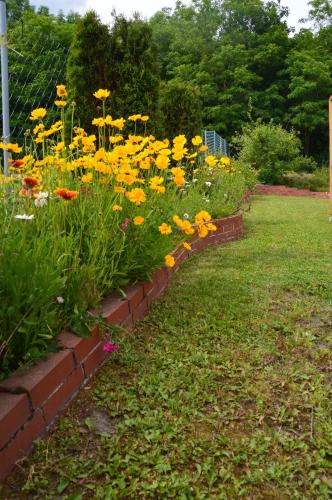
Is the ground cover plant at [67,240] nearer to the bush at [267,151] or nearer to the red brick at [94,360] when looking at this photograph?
the red brick at [94,360]

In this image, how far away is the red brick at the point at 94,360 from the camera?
6.06 ft

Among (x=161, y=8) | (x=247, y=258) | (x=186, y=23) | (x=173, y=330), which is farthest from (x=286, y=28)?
(x=173, y=330)

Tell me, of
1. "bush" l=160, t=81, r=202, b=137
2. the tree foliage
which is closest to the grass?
"bush" l=160, t=81, r=202, b=137

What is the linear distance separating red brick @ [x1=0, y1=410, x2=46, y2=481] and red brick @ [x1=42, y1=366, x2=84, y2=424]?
42 millimetres

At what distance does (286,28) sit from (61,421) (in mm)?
31600

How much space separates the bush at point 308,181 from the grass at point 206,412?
527 inches

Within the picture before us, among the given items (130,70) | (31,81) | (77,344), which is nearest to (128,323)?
(77,344)

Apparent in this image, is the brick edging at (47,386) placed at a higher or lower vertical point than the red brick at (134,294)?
lower

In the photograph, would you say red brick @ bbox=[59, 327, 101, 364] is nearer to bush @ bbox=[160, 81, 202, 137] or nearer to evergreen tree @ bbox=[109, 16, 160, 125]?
evergreen tree @ bbox=[109, 16, 160, 125]

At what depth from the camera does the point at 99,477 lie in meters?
1.36

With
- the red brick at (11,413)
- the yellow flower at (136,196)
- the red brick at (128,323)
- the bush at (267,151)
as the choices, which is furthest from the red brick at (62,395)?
the bush at (267,151)

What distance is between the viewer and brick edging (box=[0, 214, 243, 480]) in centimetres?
135

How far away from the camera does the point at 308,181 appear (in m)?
15.9

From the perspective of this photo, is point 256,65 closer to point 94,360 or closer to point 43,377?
point 94,360
